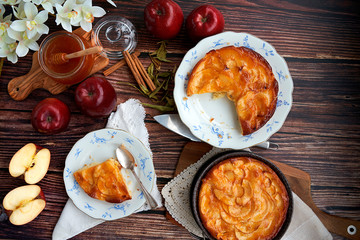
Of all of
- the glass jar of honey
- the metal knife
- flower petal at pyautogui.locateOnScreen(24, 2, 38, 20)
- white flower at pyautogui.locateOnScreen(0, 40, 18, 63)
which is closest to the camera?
flower petal at pyautogui.locateOnScreen(24, 2, 38, 20)

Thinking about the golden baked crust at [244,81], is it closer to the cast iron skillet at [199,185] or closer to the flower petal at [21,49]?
the cast iron skillet at [199,185]

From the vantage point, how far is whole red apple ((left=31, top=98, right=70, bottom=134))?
187 cm

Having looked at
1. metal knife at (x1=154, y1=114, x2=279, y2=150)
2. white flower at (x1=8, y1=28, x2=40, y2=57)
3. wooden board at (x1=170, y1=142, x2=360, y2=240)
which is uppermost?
white flower at (x1=8, y1=28, x2=40, y2=57)

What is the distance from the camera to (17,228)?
201cm

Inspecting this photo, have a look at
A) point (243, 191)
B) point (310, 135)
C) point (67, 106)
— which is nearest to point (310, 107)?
point (310, 135)

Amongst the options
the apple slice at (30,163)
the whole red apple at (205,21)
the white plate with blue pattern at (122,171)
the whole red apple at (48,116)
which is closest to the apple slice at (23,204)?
the apple slice at (30,163)

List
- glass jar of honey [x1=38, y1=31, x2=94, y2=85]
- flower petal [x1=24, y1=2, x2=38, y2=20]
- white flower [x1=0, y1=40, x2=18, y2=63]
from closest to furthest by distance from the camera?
flower petal [x1=24, y1=2, x2=38, y2=20]
white flower [x1=0, y1=40, x2=18, y2=63]
glass jar of honey [x1=38, y1=31, x2=94, y2=85]

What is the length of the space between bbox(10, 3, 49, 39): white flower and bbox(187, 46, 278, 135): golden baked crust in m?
0.80

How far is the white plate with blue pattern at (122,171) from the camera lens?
192 cm

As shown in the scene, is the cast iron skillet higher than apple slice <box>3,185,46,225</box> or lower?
higher

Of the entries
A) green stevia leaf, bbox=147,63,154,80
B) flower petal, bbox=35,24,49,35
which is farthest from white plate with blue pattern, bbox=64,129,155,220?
flower petal, bbox=35,24,49,35

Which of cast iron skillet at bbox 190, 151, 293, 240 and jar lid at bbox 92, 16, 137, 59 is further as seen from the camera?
jar lid at bbox 92, 16, 137, 59

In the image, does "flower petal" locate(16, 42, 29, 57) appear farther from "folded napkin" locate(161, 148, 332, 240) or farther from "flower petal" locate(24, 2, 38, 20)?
"folded napkin" locate(161, 148, 332, 240)

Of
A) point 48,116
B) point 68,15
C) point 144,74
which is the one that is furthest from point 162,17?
point 48,116
